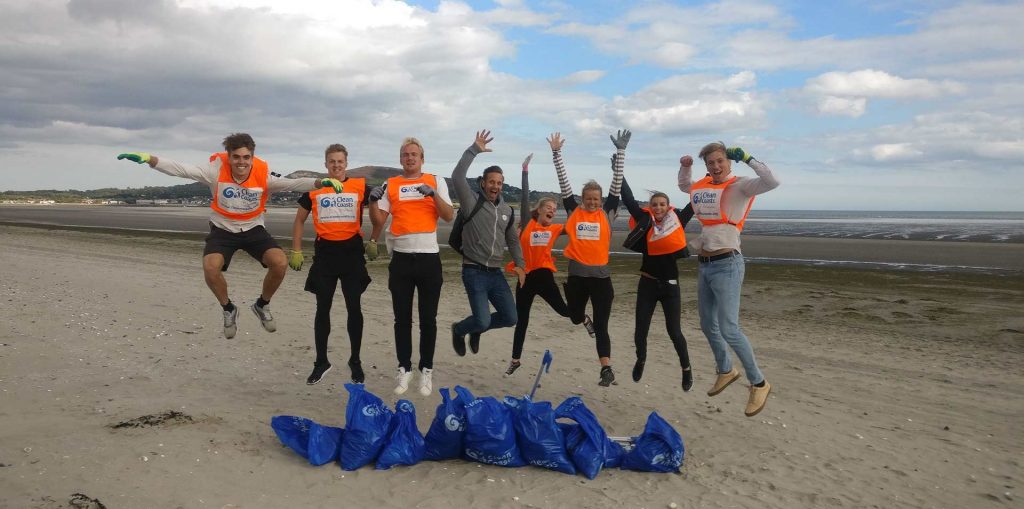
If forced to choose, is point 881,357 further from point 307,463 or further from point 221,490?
point 221,490

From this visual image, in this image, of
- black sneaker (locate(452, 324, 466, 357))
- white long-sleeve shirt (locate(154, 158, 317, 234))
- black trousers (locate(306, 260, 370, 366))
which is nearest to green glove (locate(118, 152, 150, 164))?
white long-sleeve shirt (locate(154, 158, 317, 234))

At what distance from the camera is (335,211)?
20.7 ft

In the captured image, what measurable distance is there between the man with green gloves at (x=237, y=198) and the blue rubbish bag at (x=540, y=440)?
106 inches

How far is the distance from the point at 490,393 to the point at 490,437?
84.9 inches

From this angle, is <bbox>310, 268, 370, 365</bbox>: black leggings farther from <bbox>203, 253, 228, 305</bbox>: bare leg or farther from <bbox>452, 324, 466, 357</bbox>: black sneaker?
<bbox>452, 324, 466, 357</bbox>: black sneaker

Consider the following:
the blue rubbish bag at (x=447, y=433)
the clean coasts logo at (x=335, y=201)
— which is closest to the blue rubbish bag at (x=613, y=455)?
the blue rubbish bag at (x=447, y=433)

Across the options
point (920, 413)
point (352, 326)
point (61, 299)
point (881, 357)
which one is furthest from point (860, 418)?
point (61, 299)

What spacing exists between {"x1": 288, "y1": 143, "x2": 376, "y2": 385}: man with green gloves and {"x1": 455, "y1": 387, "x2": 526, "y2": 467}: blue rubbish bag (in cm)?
168

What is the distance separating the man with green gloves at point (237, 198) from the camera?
629 cm

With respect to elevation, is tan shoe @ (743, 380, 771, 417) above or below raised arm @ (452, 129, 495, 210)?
below

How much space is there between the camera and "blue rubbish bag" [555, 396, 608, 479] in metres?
5.04

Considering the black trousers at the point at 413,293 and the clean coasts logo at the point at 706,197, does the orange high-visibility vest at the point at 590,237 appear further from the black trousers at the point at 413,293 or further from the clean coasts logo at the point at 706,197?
the black trousers at the point at 413,293

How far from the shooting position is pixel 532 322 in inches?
448

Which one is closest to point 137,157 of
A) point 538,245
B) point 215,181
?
point 215,181
